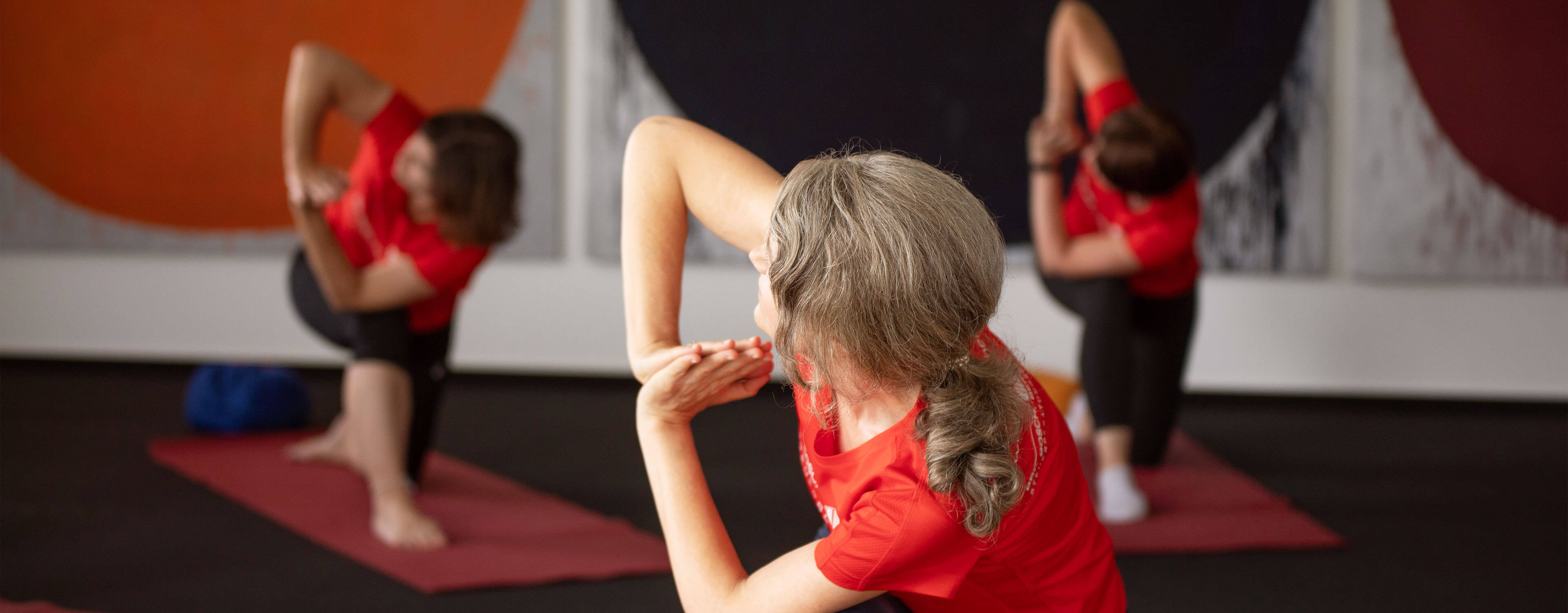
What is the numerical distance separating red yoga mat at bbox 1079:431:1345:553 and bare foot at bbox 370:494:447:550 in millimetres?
1400

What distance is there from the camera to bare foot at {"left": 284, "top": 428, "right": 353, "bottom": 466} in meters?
2.76

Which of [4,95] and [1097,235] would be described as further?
[4,95]

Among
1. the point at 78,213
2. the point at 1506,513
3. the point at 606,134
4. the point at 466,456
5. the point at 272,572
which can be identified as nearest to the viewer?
the point at 272,572

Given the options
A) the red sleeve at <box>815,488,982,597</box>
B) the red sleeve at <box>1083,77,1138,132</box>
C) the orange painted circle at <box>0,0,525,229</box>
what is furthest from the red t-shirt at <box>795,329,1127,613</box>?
the orange painted circle at <box>0,0,525,229</box>

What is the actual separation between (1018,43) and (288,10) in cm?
268

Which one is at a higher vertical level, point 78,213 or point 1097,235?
point 1097,235

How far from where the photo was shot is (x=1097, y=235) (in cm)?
251

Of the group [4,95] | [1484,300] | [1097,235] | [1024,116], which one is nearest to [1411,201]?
[1484,300]

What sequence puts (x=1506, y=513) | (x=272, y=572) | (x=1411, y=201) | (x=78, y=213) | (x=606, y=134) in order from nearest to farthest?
(x=272, y=572) → (x=1506, y=513) → (x=1411, y=201) → (x=606, y=134) → (x=78, y=213)

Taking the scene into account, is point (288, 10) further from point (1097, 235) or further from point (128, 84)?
point (1097, 235)

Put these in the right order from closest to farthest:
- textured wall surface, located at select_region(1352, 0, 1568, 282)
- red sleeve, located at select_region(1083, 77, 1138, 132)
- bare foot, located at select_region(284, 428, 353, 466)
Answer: red sleeve, located at select_region(1083, 77, 1138, 132), bare foot, located at select_region(284, 428, 353, 466), textured wall surface, located at select_region(1352, 0, 1568, 282)

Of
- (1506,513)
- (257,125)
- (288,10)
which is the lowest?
(1506,513)

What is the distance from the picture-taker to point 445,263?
2.28 m

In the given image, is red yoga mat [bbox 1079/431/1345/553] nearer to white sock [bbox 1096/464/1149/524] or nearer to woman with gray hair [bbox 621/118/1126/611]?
white sock [bbox 1096/464/1149/524]
